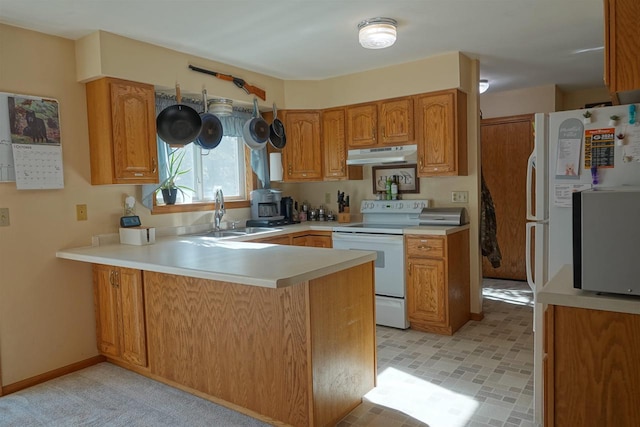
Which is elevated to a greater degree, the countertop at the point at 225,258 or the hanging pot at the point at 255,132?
the hanging pot at the point at 255,132

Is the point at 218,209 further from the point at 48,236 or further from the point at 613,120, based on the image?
the point at 613,120

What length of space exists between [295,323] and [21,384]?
2.05m

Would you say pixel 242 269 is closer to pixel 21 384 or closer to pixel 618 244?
pixel 618 244

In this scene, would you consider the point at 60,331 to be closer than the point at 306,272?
No

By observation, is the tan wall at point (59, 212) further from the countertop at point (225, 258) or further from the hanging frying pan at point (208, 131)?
the hanging frying pan at point (208, 131)

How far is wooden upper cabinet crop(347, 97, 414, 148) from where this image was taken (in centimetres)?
406

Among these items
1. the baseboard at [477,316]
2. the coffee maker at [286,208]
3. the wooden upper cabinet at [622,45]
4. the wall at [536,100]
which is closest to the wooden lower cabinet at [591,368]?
the wooden upper cabinet at [622,45]

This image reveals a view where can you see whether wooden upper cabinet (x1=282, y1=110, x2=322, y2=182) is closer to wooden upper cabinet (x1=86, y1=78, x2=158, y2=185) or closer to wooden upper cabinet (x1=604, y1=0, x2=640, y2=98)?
wooden upper cabinet (x1=86, y1=78, x2=158, y2=185)

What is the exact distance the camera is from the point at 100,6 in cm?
259

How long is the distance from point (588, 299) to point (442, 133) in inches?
102

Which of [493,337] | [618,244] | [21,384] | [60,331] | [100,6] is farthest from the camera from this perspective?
[493,337]

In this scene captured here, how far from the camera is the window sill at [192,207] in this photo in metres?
3.70

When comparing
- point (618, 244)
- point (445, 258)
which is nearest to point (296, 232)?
point (445, 258)

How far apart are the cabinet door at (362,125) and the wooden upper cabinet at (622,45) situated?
106 inches
